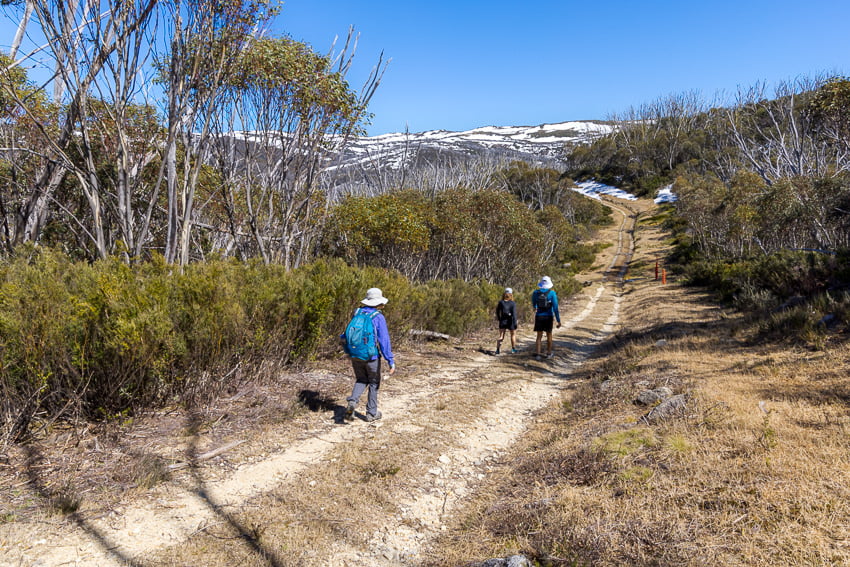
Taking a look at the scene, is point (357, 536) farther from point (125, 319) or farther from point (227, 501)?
point (125, 319)

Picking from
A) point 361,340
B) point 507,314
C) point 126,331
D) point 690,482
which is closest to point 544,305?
point 507,314

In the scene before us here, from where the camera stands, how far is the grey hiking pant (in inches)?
→ 205

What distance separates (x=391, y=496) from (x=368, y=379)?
68.8 inches

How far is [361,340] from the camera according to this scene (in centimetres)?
511

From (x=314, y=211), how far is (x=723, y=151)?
65.4 meters

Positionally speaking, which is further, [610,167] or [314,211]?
[610,167]

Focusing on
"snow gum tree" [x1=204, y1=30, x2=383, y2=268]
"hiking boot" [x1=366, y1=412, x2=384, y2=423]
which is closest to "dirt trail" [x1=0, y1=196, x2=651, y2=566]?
"hiking boot" [x1=366, y1=412, x2=384, y2=423]

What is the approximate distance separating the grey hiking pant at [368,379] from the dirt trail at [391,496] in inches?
9.8

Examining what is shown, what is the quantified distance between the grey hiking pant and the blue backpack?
0.31ft

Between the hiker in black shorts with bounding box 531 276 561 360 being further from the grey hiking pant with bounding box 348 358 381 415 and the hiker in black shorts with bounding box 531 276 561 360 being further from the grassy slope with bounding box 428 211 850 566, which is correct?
the grey hiking pant with bounding box 348 358 381 415

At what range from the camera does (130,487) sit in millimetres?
3443

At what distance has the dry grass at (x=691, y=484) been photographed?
264 centimetres

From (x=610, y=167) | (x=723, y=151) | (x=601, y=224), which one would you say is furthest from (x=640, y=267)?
(x=610, y=167)

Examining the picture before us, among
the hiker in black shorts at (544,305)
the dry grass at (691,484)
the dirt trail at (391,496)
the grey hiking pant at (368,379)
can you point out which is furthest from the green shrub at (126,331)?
the hiker in black shorts at (544,305)
